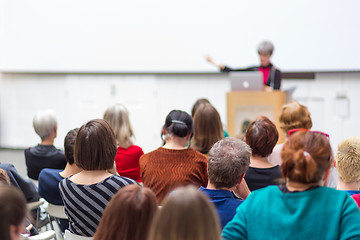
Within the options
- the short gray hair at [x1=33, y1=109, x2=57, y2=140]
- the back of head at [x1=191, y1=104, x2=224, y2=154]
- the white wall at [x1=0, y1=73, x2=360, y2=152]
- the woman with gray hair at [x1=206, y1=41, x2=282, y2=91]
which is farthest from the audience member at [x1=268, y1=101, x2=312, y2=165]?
the white wall at [x1=0, y1=73, x2=360, y2=152]

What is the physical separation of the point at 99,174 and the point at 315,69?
4123 mm

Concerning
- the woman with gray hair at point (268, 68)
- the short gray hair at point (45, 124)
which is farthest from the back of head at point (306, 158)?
the woman with gray hair at point (268, 68)

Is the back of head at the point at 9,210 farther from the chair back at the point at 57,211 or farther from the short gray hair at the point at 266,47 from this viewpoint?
the short gray hair at the point at 266,47

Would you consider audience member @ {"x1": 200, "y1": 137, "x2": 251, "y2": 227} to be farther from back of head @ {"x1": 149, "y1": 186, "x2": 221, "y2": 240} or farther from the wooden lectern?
the wooden lectern

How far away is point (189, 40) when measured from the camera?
603 cm

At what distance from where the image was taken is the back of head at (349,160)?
196cm

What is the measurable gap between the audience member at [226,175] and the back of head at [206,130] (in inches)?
43.8

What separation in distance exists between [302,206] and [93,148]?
1136 mm

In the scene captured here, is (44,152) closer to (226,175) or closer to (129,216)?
(226,175)

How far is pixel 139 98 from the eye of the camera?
20.9 ft

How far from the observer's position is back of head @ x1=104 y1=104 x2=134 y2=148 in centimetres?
333

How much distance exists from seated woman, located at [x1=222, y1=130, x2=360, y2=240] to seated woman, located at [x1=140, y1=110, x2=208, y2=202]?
3.13 feet

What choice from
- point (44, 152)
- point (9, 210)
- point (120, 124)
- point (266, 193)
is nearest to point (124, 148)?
point (120, 124)

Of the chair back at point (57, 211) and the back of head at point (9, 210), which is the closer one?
the back of head at point (9, 210)
